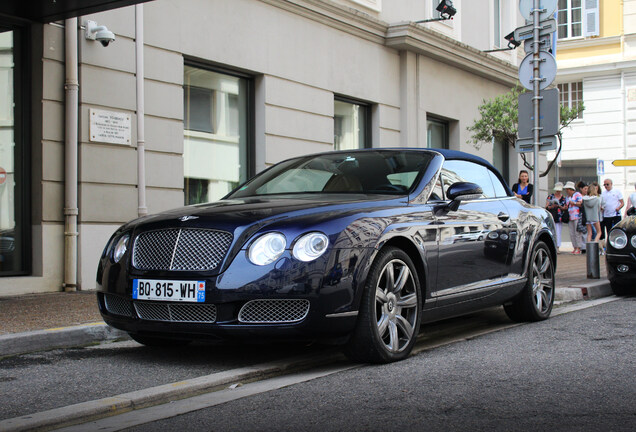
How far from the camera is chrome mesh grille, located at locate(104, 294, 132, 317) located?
5.29 metres

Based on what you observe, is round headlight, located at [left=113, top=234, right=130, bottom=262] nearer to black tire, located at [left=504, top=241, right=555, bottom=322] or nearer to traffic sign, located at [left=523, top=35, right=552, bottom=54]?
black tire, located at [left=504, top=241, right=555, bottom=322]

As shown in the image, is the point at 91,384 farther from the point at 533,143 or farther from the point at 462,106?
the point at 462,106

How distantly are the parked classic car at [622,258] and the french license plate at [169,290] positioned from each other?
6743 millimetres

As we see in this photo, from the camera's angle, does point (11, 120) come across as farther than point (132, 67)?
No

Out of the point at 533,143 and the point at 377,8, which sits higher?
the point at 377,8

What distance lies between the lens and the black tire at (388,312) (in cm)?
514

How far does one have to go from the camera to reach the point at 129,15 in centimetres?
1063

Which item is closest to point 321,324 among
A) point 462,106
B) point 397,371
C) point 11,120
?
point 397,371

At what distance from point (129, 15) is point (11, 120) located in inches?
83.5

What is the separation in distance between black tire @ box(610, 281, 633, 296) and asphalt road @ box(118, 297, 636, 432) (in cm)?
420

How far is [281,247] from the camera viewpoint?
4.89 m

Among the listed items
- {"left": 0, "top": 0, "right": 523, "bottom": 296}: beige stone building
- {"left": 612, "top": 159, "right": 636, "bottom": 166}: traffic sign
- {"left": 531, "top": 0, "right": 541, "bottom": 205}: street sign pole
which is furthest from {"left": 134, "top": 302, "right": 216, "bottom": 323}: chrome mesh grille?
{"left": 612, "top": 159, "right": 636, "bottom": 166}: traffic sign

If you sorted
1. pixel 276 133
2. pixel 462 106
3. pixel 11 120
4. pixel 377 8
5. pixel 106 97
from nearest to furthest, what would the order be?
pixel 11 120 < pixel 106 97 < pixel 276 133 < pixel 377 8 < pixel 462 106

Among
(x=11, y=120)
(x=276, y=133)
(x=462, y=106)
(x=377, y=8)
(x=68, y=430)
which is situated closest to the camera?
(x=68, y=430)
